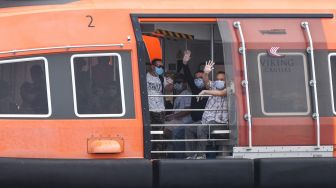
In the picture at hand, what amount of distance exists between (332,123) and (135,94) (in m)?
2.41

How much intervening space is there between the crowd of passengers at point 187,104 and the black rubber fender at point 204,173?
354 mm

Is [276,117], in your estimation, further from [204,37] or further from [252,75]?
[204,37]

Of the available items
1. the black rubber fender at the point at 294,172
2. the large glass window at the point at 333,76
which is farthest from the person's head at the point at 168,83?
the large glass window at the point at 333,76

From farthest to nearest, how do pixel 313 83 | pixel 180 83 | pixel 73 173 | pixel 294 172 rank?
A: pixel 180 83
pixel 313 83
pixel 294 172
pixel 73 173

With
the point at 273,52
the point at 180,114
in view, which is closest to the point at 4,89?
the point at 180,114

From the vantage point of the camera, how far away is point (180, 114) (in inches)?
400

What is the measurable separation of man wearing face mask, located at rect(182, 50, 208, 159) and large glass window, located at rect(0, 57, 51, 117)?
1.84 m

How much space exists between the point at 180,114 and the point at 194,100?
0.88 feet

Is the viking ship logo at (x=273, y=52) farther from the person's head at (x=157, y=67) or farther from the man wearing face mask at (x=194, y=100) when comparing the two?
the person's head at (x=157, y=67)

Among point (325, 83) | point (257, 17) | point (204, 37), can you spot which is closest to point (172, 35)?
point (204, 37)

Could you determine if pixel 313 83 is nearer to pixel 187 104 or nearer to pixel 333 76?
pixel 333 76

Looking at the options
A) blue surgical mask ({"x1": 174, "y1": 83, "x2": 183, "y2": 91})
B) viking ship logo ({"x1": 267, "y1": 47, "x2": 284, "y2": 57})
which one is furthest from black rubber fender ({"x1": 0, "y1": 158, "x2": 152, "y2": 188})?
viking ship logo ({"x1": 267, "y1": 47, "x2": 284, "y2": 57})

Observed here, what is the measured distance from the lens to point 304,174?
9.41m

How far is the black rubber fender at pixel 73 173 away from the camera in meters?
9.04
